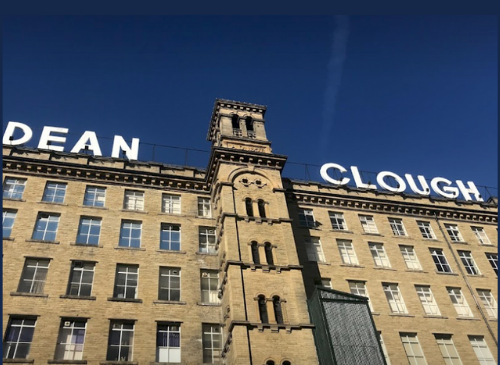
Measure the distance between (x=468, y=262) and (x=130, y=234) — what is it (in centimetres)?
2993

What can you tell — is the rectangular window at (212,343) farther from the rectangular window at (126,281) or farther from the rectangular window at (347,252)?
the rectangular window at (347,252)

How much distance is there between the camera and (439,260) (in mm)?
39469

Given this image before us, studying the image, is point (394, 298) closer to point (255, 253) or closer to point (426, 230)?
point (426, 230)

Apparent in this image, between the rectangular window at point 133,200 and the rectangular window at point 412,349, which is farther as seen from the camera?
the rectangular window at point 133,200

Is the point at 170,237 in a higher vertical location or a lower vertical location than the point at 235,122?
lower

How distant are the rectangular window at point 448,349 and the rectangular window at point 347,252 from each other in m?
8.20

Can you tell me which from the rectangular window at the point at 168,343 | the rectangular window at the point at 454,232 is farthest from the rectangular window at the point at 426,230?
the rectangular window at the point at 168,343

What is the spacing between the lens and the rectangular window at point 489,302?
36.7 m

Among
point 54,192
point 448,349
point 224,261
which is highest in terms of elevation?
point 54,192

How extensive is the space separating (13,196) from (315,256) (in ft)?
78.2

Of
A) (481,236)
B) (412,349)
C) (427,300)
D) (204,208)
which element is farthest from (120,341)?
(481,236)

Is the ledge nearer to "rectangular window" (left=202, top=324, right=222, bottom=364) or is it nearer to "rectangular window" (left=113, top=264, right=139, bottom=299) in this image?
"rectangular window" (left=113, top=264, right=139, bottom=299)

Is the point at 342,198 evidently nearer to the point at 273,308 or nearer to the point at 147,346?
the point at 273,308

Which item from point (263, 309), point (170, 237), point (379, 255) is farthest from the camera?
point (379, 255)
